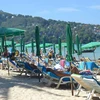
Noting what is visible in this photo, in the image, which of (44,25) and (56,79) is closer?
(56,79)

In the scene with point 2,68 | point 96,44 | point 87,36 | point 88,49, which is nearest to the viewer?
point 2,68

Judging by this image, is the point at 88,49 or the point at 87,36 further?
the point at 87,36

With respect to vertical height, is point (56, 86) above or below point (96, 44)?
below

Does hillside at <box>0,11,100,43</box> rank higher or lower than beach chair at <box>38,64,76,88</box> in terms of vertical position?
higher

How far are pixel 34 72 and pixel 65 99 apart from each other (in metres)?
4.36

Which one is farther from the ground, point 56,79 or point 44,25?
point 44,25

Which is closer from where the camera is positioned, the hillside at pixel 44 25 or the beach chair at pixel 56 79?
the beach chair at pixel 56 79

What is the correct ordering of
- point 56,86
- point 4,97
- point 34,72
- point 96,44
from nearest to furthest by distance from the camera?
point 4,97, point 56,86, point 34,72, point 96,44

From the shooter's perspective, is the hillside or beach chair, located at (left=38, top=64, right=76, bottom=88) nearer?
beach chair, located at (left=38, top=64, right=76, bottom=88)

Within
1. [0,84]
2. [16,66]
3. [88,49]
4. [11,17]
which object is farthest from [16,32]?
[11,17]

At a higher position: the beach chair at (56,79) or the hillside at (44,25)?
the hillside at (44,25)

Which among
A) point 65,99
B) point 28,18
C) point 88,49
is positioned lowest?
point 65,99

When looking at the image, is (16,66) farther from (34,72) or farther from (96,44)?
(96,44)

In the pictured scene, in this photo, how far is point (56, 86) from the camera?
8.88 m
